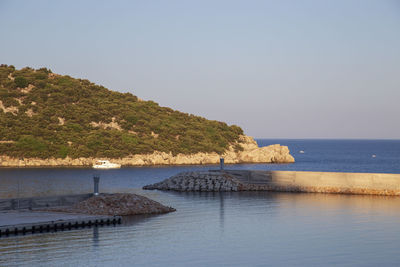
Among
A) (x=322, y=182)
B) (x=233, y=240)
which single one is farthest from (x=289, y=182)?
(x=233, y=240)

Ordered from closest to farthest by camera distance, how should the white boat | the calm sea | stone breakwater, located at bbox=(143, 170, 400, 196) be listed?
the calm sea, stone breakwater, located at bbox=(143, 170, 400, 196), the white boat

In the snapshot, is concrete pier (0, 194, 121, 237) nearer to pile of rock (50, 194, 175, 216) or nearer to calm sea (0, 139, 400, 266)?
calm sea (0, 139, 400, 266)

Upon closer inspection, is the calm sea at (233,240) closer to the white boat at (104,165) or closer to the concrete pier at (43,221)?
the concrete pier at (43,221)

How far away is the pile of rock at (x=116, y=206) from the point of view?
27.9m

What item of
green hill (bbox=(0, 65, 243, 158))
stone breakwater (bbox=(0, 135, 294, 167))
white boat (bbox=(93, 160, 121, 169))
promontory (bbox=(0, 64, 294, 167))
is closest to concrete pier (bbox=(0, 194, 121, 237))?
white boat (bbox=(93, 160, 121, 169))

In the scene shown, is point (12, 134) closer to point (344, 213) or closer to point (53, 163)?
point (53, 163)

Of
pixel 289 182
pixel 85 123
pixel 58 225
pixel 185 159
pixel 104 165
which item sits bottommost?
pixel 58 225

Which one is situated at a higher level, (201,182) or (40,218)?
(201,182)

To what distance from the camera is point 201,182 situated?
4559cm

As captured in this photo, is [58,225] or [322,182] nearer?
[58,225]

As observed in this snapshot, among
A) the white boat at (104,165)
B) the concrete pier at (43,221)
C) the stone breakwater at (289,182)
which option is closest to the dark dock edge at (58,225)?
the concrete pier at (43,221)

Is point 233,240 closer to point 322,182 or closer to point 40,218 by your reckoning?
point 40,218

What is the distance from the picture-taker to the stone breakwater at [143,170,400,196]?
40.3m

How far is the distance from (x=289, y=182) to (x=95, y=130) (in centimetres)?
7607
